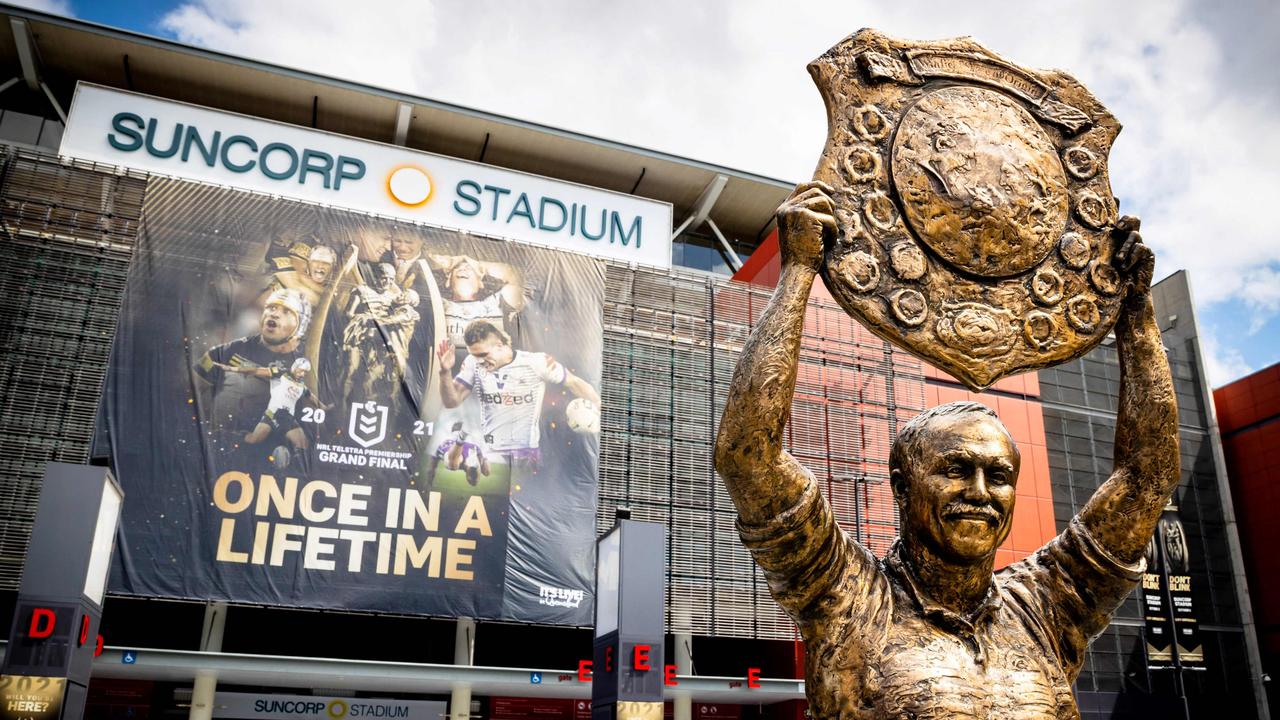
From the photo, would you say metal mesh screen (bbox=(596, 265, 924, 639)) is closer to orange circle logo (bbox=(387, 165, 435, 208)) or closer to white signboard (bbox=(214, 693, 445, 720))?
orange circle logo (bbox=(387, 165, 435, 208))

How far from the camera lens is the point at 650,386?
19.6 metres

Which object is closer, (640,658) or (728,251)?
(640,658)

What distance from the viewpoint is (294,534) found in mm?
16531

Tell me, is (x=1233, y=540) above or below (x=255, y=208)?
below

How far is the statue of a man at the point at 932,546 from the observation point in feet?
8.23

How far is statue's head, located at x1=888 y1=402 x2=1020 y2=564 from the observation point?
2.57m

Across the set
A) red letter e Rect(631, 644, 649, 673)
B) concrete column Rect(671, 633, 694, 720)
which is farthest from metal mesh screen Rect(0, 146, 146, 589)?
concrete column Rect(671, 633, 694, 720)

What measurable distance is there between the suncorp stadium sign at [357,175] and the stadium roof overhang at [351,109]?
1319 millimetres

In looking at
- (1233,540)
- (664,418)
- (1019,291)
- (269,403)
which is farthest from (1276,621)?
(1019,291)

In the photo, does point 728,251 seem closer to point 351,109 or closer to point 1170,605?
point 351,109

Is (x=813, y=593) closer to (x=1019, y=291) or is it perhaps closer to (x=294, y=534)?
(x=1019, y=291)

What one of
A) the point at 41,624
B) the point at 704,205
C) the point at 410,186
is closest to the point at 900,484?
the point at 41,624

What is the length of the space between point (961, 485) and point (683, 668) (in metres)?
18.1

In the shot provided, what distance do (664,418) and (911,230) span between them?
16803mm
